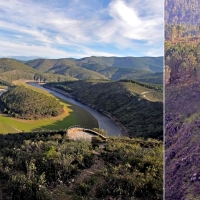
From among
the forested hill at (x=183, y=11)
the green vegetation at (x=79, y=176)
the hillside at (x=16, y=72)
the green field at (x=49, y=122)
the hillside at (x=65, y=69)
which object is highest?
the hillside at (x=65, y=69)

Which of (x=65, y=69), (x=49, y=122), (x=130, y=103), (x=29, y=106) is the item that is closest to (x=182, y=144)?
(x=49, y=122)

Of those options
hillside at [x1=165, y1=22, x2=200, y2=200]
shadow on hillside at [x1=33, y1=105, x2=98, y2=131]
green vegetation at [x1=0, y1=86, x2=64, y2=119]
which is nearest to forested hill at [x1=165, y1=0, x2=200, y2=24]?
hillside at [x1=165, y1=22, x2=200, y2=200]

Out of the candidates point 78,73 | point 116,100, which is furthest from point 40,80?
point 116,100

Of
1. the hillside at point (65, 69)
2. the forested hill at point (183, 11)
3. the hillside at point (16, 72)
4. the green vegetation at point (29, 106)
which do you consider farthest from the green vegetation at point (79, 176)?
the hillside at point (65, 69)

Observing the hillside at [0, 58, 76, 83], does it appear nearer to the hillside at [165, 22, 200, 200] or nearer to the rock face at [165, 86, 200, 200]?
the hillside at [165, 22, 200, 200]

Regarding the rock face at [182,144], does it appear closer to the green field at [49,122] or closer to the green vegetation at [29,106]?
the green field at [49,122]

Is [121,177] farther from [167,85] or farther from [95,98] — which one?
[95,98]
